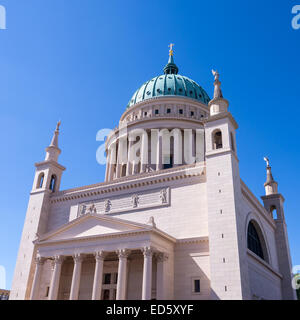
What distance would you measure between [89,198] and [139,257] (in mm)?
10347

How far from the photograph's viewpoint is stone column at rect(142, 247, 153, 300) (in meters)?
23.0

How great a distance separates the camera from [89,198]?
35438 mm

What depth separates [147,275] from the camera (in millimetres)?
23625

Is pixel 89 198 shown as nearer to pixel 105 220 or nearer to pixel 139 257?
pixel 105 220

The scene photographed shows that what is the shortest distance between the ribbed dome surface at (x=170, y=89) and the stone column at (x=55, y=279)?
34.3 m

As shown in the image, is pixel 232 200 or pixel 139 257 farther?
pixel 139 257

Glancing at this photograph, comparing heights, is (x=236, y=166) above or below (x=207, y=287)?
above

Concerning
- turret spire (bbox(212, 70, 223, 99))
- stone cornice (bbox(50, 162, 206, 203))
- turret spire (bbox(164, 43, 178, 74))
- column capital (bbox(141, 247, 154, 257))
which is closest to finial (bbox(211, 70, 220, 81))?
turret spire (bbox(212, 70, 223, 99))

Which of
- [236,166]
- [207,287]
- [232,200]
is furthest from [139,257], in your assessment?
Result: [236,166]

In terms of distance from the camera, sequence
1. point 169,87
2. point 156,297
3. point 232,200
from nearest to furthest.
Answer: point 156,297
point 232,200
point 169,87

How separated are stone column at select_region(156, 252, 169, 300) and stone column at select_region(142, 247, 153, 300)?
50.7 inches

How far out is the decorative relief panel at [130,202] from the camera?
30.8m

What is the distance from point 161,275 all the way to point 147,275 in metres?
1.67

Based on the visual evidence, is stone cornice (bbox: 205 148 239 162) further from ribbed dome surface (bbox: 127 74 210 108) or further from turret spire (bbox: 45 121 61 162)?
ribbed dome surface (bbox: 127 74 210 108)
